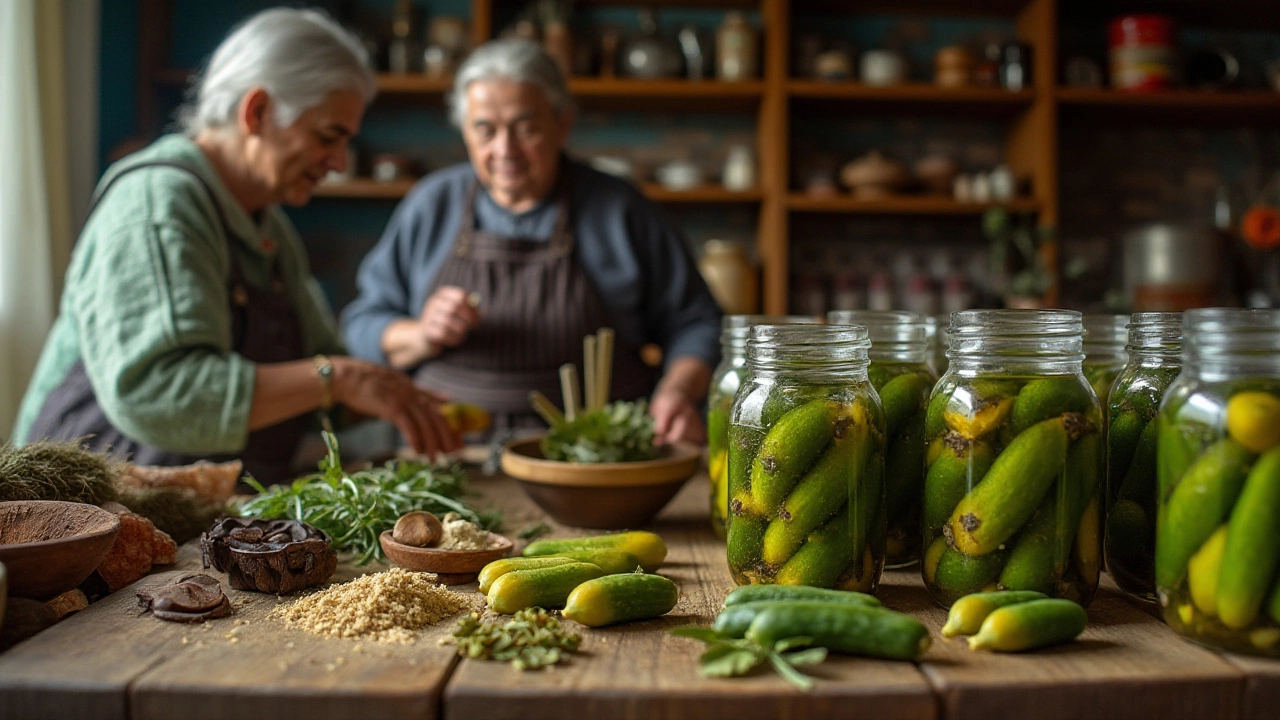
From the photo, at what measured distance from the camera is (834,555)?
95cm

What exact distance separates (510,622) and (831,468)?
0.35 metres

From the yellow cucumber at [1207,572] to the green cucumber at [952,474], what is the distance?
7.4 inches

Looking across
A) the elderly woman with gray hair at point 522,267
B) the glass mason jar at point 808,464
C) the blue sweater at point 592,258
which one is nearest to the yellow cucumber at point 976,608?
the glass mason jar at point 808,464

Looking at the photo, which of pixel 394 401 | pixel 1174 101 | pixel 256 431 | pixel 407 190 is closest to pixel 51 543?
pixel 394 401

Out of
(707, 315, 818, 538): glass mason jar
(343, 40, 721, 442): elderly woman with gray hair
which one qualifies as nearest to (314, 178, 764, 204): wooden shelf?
(343, 40, 721, 442): elderly woman with gray hair

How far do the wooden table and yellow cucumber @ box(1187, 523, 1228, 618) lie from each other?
0.05m

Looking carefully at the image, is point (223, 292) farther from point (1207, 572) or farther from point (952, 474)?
point (1207, 572)

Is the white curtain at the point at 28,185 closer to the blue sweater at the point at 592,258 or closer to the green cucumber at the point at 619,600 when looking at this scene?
the blue sweater at the point at 592,258

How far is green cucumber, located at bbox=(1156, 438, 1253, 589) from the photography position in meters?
0.78

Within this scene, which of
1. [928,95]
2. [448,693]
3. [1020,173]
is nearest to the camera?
[448,693]

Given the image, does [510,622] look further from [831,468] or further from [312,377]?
[312,377]

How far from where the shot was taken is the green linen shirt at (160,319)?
1.58 m

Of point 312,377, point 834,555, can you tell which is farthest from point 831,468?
point 312,377

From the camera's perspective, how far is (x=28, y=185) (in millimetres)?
3039
